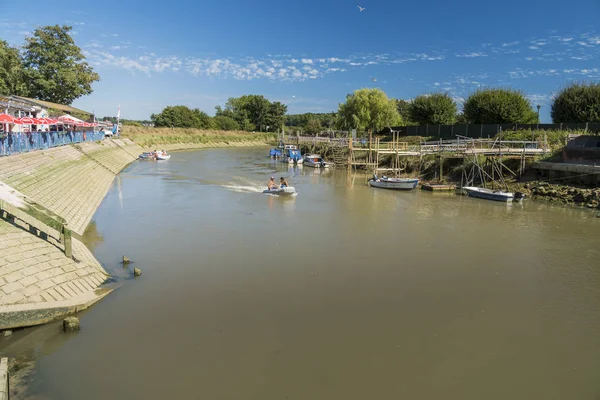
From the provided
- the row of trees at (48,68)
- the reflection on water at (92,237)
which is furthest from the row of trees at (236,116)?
the reflection on water at (92,237)

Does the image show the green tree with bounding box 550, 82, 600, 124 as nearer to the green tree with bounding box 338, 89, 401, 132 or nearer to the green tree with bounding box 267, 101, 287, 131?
the green tree with bounding box 338, 89, 401, 132

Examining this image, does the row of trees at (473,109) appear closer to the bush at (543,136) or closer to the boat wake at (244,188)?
the bush at (543,136)

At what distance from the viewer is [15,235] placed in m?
12.2

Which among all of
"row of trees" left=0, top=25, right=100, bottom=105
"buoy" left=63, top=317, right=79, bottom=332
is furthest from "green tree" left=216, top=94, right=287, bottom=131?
"buoy" left=63, top=317, right=79, bottom=332

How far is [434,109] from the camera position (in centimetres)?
6391

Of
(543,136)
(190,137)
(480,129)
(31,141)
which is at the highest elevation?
(480,129)

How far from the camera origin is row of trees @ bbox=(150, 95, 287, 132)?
370ft

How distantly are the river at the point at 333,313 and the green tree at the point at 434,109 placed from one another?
43.1 m

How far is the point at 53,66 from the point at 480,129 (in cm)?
6032

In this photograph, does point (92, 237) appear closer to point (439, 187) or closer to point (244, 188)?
point (244, 188)

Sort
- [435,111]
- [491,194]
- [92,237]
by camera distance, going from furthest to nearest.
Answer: [435,111] < [491,194] < [92,237]

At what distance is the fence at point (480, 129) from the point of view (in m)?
43.7

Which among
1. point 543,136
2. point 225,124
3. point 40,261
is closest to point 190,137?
point 225,124

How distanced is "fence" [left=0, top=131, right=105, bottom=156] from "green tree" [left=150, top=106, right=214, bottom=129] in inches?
2884
